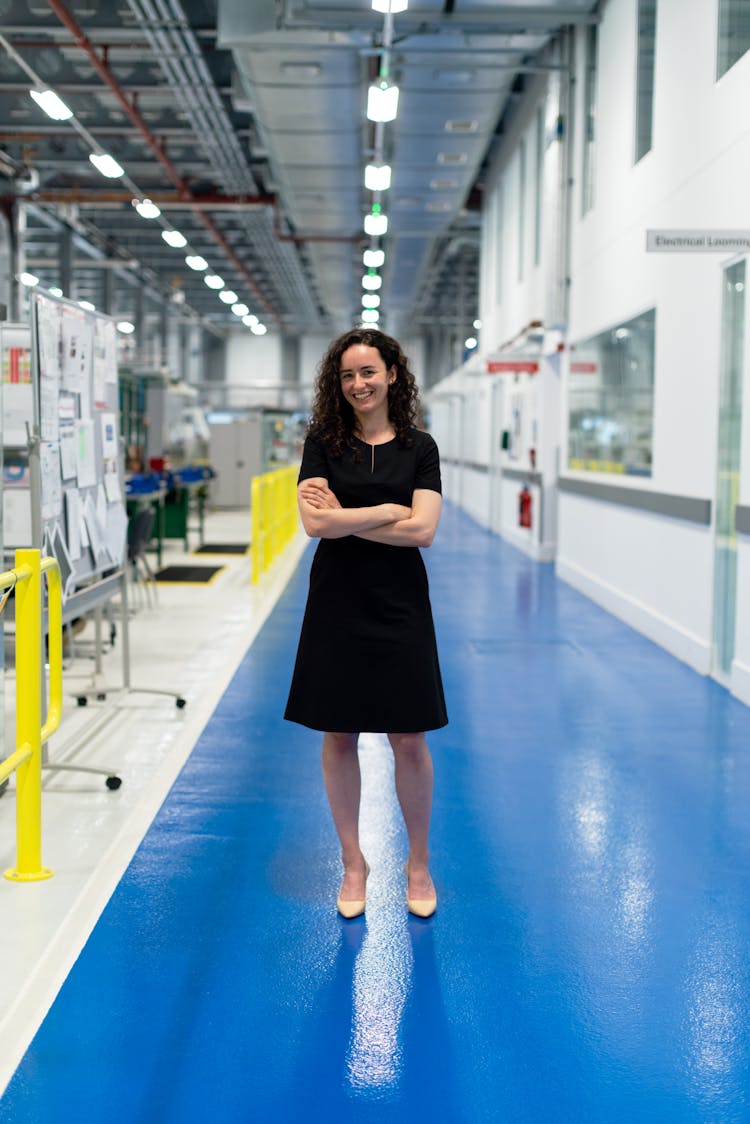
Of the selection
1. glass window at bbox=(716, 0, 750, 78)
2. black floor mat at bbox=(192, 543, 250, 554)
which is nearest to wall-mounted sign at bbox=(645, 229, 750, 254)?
glass window at bbox=(716, 0, 750, 78)

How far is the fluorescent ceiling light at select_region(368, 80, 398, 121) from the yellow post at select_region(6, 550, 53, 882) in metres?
6.24

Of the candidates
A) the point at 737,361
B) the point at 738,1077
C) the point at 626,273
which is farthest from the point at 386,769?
the point at 626,273

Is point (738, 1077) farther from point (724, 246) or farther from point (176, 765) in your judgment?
point (724, 246)

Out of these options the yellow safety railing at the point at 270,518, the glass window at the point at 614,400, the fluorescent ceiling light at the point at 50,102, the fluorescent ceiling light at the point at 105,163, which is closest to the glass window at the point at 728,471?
the glass window at the point at 614,400

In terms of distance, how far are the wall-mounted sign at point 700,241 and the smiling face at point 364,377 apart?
3.04 metres

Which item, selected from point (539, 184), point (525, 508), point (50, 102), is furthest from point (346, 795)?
point (539, 184)

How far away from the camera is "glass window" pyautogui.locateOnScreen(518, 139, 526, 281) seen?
1584 cm

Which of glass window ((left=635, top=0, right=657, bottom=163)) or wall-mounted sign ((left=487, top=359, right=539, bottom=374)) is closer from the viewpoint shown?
glass window ((left=635, top=0, right=657, bottom=163))

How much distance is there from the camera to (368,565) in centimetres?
328

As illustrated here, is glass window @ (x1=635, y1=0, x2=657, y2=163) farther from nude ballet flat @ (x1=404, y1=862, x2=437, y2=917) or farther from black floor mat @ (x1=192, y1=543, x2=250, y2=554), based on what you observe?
black floor mat @ (x1=192, y1=543, x2=250, y2=554)

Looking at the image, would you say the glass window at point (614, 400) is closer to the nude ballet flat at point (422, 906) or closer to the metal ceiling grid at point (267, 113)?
the metal ceiling grid at point (267, 113)

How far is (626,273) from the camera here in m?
9.59

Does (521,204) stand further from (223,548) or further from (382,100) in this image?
(382,100)

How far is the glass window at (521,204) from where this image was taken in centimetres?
1584
